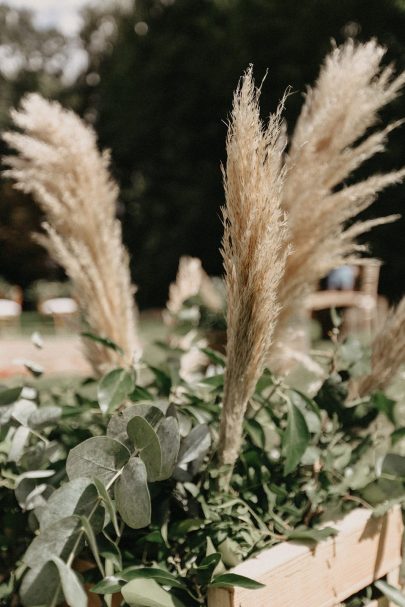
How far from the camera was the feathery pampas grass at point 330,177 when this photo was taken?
1.21 meters

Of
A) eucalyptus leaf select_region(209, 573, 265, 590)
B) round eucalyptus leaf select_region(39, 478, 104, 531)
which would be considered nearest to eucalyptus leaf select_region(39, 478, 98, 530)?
round eucalyptus leaf select_region(39, 478, 104, 531)

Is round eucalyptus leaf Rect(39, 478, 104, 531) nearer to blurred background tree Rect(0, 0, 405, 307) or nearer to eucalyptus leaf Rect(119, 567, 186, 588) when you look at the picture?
eucalyptus leaf Rect(119, 567, 186, 588)

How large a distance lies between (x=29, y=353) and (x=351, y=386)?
6.22 m

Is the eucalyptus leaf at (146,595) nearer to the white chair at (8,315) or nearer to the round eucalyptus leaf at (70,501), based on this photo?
the round eucalyptus leaf at (70,501)

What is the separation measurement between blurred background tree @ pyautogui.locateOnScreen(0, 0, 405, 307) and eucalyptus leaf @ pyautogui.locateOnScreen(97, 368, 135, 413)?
1242 centimetres

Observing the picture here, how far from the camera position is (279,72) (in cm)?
1283

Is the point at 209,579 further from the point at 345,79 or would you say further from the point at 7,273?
the point at 7,273

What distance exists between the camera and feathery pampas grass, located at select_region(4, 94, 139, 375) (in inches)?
57.2

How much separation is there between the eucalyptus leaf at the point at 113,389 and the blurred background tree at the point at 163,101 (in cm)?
1242

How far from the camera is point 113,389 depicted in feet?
3.59

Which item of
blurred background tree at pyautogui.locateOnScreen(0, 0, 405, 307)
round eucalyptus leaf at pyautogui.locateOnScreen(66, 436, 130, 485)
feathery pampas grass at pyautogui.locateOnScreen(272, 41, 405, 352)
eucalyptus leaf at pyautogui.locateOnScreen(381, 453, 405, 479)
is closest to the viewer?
round eucalyptus leaf at pyautogui.locateOnScreen(66, 436, 130, 485)

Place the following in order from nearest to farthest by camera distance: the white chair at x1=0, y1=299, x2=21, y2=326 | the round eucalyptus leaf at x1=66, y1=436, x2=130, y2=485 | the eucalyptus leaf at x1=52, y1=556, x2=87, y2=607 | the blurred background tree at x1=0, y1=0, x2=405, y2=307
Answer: the eucalyptus leaf at x1=52, y1=556, x2=87, y2=607
the round eucalyptus leaf at x1=66, y1=436, x2=130, y2=485
the white chair at x1=0, y1=299, x2=21, y2=326
the blurred background tree at x1=0, y1=0, x2=405, y2=307

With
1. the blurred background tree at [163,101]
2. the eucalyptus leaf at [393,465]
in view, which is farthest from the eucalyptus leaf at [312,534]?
the blurred background tree at [163,101]

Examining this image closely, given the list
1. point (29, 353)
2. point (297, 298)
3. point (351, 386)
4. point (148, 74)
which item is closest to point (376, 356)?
point (351, 386)
